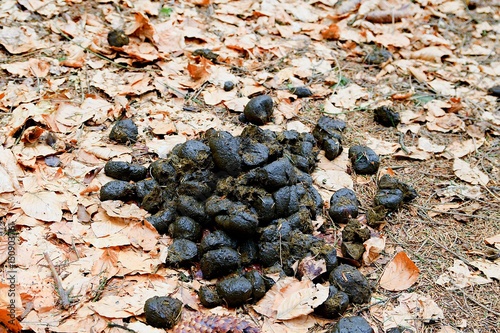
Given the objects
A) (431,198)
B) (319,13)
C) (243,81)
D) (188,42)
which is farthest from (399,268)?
(319,13)

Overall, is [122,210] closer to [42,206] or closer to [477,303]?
[42,206]

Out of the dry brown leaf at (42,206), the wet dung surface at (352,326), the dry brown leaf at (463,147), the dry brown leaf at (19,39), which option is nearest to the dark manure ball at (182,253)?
the dry brown leaf at (42,206)

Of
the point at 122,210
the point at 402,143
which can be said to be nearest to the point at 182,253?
the point at 122,210

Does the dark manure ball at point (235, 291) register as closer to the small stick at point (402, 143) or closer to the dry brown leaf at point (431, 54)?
the small stick at point (402, 143)

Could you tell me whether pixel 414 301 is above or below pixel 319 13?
below

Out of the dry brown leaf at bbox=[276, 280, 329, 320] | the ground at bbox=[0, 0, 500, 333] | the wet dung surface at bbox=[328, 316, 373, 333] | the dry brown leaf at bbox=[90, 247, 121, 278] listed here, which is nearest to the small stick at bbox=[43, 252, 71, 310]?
the ground at bbox=[0, 0, 500, 333]

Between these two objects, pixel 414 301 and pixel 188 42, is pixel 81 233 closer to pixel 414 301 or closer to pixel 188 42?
pixel 414 301
